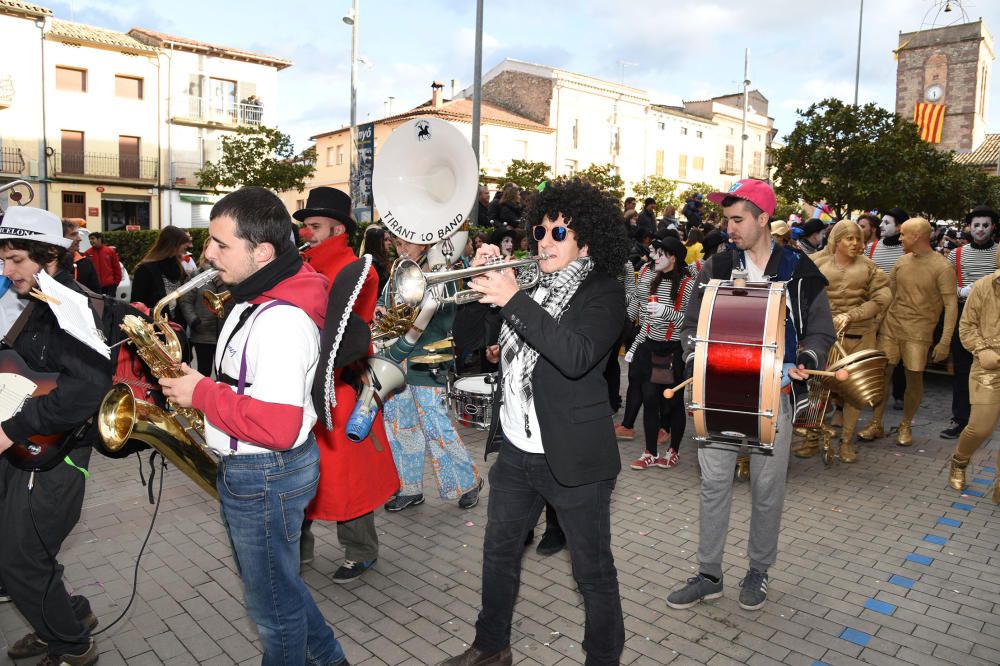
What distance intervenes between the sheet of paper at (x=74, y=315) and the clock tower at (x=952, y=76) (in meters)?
68.1

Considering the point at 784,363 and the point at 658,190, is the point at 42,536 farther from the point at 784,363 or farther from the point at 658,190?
the point at 658,190

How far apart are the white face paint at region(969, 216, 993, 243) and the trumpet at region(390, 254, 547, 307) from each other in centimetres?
638

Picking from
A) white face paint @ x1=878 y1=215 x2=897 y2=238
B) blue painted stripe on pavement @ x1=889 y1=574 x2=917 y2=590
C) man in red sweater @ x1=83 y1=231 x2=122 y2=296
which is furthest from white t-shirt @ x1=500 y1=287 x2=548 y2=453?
man in red sweater @ x1=83 y1=231 x2=122 y2=296

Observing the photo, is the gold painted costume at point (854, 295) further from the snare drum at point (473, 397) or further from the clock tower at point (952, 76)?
the clock tower at point (952, 76)

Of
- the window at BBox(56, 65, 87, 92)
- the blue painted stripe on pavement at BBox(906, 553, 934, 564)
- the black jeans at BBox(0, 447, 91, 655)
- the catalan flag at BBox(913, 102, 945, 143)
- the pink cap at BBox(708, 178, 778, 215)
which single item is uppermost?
the catalan flag at BBox(913, 102, 945, 143)

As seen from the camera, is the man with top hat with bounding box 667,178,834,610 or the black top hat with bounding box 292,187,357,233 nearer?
the man with top hat with bounding box 667,178,834,610

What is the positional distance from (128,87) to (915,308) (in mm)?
39112

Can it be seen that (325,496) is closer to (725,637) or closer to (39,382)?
(39,382)

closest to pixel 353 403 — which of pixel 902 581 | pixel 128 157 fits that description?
pixel 902 581

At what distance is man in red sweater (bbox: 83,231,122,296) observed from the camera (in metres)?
11.5

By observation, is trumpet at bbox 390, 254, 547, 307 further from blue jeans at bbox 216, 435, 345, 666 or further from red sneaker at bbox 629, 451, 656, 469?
red sneaker at bbox 629, 451, 656, 469

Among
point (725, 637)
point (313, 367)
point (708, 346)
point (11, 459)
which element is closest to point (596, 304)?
point (708, 346)

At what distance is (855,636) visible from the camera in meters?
3.75

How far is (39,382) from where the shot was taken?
298 cm
